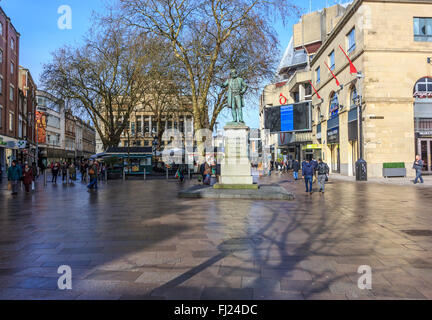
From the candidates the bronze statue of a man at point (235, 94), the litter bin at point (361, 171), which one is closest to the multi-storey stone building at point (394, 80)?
the litter bin at point (361, 171)

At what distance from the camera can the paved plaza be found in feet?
11.2

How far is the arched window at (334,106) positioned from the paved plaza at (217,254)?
22.8m

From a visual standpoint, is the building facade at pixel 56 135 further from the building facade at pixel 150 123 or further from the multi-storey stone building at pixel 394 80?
the multi-storey stone building at pixel 394 80

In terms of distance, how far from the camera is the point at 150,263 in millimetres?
4344

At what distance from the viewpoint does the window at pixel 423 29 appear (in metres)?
24.1

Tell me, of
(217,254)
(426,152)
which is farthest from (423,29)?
(217,254)

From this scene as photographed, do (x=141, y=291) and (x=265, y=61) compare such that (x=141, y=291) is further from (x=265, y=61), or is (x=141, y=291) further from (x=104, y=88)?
(x=104, y=88)

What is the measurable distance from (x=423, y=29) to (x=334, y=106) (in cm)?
901

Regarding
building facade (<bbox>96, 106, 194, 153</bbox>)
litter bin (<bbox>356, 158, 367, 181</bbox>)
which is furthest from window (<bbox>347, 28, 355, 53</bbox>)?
building facade (<bbox>96, 106, 194, 153</bbox>)

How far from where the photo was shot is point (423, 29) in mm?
24188

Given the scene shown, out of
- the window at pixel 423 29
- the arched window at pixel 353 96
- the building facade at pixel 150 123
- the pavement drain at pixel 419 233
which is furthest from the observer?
the building facade at pixel 150 123

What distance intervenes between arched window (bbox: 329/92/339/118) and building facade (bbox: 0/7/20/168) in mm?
30542

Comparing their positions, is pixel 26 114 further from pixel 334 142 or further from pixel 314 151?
pixel 334 142
